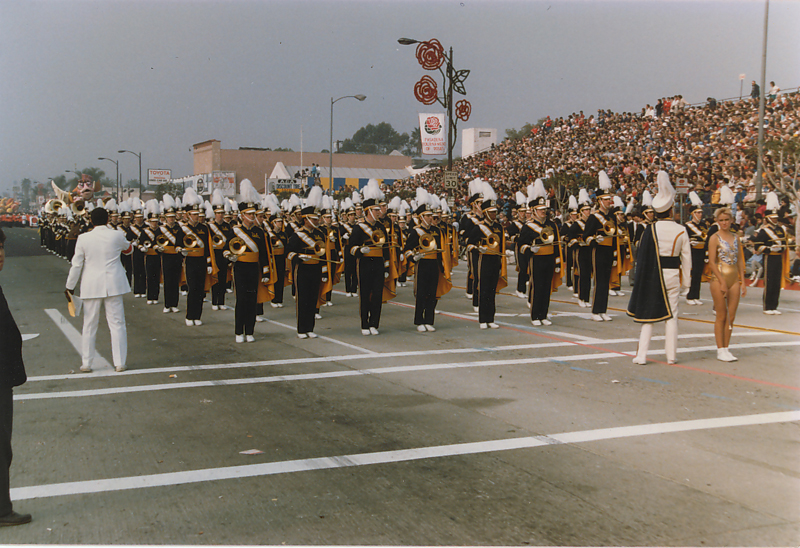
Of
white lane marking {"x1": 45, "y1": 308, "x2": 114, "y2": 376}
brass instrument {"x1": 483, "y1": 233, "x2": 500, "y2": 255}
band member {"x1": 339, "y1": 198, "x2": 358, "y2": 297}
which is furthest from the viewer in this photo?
band member {"x1": 339, "y1": 198, "x2": 358, "y2": 297}

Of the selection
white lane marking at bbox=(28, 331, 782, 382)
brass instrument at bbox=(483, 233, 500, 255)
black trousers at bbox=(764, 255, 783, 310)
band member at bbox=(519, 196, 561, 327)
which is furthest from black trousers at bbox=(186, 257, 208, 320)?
black trousers at bbox=(764, 255, 783, 310)

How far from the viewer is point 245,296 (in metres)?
11.5

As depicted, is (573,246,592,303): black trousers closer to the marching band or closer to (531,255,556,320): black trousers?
the marching band

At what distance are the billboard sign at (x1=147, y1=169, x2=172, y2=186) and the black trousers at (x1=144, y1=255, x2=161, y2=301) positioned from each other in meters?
126

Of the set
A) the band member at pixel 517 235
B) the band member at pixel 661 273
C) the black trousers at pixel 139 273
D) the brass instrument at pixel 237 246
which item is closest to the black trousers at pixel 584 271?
the band member at pixel 517 235

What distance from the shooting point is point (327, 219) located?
53.1 feet

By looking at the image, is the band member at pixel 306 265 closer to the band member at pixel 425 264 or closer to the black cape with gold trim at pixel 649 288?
the band member at pixel 425 264

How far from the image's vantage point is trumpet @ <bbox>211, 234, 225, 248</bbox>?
13.2 meters

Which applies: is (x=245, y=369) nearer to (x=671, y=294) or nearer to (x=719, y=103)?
(x=671, y=294)

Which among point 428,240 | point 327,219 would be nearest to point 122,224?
point 327,219

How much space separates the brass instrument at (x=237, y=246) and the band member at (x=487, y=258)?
389 cm

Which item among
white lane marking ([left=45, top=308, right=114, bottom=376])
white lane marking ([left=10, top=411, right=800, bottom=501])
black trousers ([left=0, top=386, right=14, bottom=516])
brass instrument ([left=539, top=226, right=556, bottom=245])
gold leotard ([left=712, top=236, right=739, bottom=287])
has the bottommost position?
white lane marking ([left=45, top=308, right=114, bottom=376])

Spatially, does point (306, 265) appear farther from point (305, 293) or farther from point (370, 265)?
point (370, 265)

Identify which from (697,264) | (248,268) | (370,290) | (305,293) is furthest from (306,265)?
(697,264)
